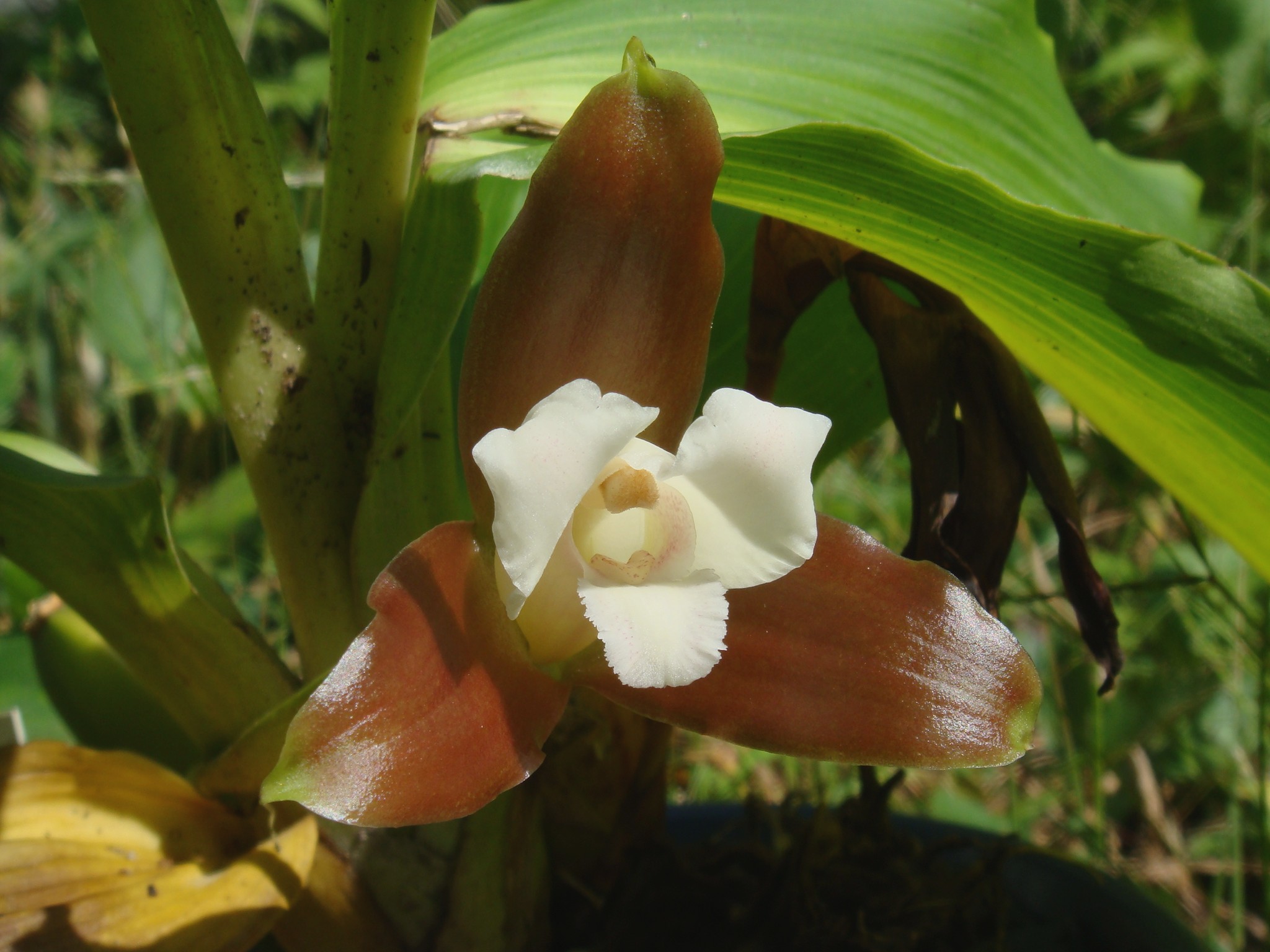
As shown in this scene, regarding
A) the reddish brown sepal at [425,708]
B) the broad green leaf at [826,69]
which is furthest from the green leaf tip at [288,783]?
the broad green leaf at [826,69]

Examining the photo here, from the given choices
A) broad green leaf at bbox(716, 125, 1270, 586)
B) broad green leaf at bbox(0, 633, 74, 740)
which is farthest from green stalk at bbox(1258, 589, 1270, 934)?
broad green leaf at bbox(0, 633, 74, 740)

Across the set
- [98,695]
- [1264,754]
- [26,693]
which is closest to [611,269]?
[98,695]

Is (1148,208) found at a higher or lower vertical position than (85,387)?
higher

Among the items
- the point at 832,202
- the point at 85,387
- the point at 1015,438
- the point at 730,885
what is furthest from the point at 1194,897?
the point at 85,387

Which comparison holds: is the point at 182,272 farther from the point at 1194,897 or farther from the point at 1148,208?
the point at 1194,897

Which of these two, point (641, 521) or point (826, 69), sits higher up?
point (826, 69)

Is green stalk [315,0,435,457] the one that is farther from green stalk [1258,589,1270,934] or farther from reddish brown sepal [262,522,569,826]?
green stalk [1258,589,1270,934]

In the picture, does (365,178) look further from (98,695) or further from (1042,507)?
(1042,507)
